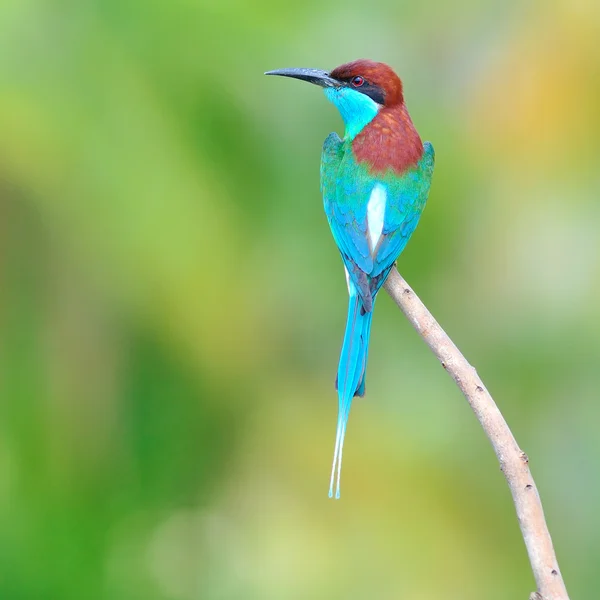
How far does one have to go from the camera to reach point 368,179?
1.93 metres

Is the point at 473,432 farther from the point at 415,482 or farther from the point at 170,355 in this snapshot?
the point at 170,355

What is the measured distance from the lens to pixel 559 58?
10.4 feet

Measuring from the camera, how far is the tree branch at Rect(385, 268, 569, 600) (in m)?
1.13

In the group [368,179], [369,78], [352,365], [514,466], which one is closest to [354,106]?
[369,78]

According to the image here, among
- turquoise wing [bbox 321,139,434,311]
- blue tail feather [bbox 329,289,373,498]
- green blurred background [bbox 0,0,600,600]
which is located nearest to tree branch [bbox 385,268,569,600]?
blue tail feather [bbox 329,289,373,498]

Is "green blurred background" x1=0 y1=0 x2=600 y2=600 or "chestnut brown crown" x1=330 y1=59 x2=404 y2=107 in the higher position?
"chestnut brown crown" x1=330 y1=59 x2=404 y2=107

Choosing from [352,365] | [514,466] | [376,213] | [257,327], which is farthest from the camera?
[257,327]

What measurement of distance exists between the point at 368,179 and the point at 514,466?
2.79 ft

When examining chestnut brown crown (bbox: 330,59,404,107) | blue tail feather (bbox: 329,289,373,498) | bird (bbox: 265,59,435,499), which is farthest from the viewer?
chestnut brown crown (bbox: 330,59,404,107)

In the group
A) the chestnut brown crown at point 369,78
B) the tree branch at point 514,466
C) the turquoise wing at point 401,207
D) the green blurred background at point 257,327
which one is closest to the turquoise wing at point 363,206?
the turquoise wing at point 401,207

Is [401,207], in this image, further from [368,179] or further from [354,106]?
[354,106]

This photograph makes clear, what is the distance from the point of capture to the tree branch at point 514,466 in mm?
1135

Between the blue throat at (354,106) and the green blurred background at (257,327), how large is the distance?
1052mm

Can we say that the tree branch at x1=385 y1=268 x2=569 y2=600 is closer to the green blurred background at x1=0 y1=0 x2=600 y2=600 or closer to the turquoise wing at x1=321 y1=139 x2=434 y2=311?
the turquoise wing at x1=321 y1=139 x2=434 y2=311
